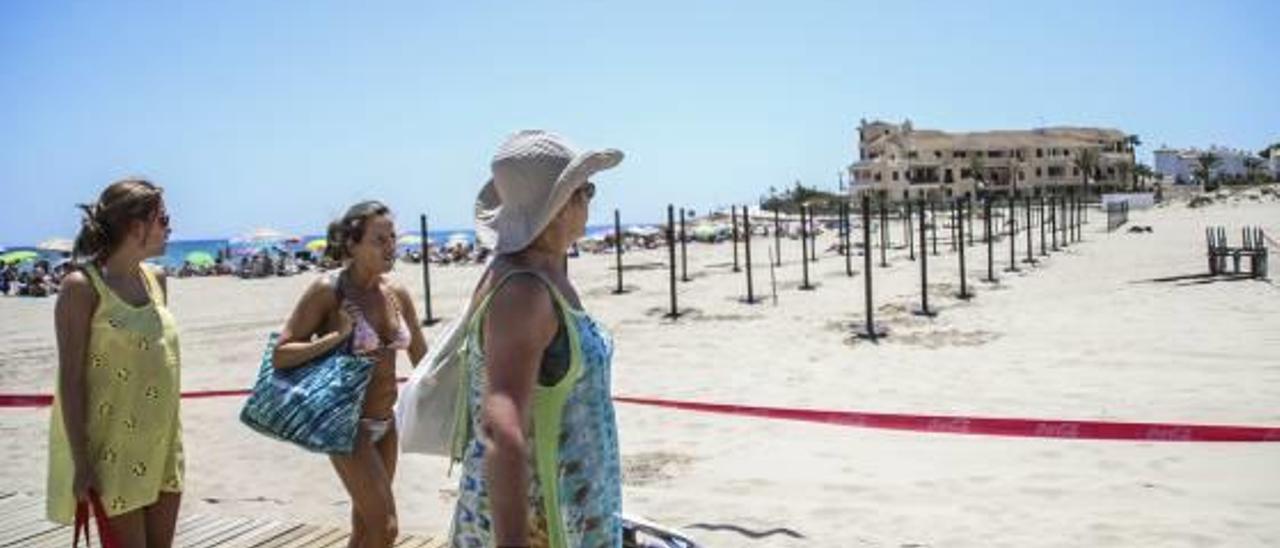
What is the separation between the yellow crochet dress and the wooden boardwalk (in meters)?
1.50

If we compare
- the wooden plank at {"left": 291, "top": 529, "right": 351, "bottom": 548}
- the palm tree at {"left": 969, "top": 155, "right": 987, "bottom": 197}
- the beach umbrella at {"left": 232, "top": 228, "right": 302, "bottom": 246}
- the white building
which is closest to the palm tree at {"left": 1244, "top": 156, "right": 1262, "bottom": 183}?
the white building

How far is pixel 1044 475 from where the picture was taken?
19.4 ft

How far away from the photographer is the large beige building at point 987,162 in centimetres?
9025

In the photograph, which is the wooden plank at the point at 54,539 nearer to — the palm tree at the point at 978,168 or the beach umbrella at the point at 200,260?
the beach umbrella at the point at 200,260

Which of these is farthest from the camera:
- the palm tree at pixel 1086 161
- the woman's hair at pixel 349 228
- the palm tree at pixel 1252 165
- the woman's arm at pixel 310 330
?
the palm tree at pixel 1252 165

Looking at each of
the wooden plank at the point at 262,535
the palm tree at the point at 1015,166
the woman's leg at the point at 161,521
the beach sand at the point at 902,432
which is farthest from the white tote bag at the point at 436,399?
the palm tree at the point at 1015,166

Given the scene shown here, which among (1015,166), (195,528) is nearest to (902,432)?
(195,528)

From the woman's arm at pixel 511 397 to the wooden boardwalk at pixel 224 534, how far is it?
2.67 meters

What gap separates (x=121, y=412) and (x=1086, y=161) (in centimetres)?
9578

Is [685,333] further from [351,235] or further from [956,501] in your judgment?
[351,235]

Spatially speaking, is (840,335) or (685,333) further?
(685,333)

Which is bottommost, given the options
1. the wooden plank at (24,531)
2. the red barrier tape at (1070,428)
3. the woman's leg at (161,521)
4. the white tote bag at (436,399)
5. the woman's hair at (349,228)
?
the wooden plank at (24,531)

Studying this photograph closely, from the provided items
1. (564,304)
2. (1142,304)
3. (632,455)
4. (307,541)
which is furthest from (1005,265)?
(564,304)

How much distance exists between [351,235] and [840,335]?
11114mm
